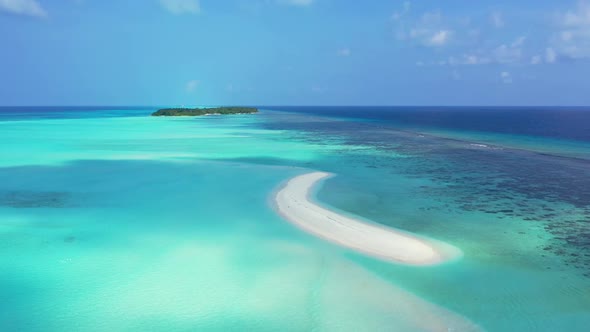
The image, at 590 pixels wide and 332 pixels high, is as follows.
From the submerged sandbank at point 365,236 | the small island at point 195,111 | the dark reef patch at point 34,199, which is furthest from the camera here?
the small island at point 195,111

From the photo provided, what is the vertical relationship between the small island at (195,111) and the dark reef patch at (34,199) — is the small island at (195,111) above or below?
above

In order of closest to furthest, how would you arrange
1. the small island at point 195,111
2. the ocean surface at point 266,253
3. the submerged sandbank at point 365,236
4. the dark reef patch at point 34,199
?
the ocean surface at point 266,253, the submerged sandbank at point 365,236, the dark reef patch at point 34,199, the small island at point 195,111

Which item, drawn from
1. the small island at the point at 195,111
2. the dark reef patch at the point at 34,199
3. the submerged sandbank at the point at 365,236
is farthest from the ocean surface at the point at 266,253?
the small island at the point at 195,111


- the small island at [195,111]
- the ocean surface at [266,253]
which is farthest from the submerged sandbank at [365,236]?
the small island at [195,111]

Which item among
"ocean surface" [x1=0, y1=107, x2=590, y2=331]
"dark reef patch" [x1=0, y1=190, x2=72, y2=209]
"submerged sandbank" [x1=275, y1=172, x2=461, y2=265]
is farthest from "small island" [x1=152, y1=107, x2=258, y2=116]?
"submerged sandbank" [x1=275, y1=172, x2=461, y2=265]

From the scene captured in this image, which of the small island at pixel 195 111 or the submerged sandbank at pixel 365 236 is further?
the small island at pixel 195 111

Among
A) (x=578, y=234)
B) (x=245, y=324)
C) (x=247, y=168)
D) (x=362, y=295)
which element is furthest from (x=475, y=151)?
(x=245, y=324)

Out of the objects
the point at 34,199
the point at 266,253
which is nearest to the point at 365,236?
the point at 266,253

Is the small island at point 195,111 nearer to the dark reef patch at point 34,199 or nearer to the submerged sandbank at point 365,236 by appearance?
the dark reef patch at point 34,199
